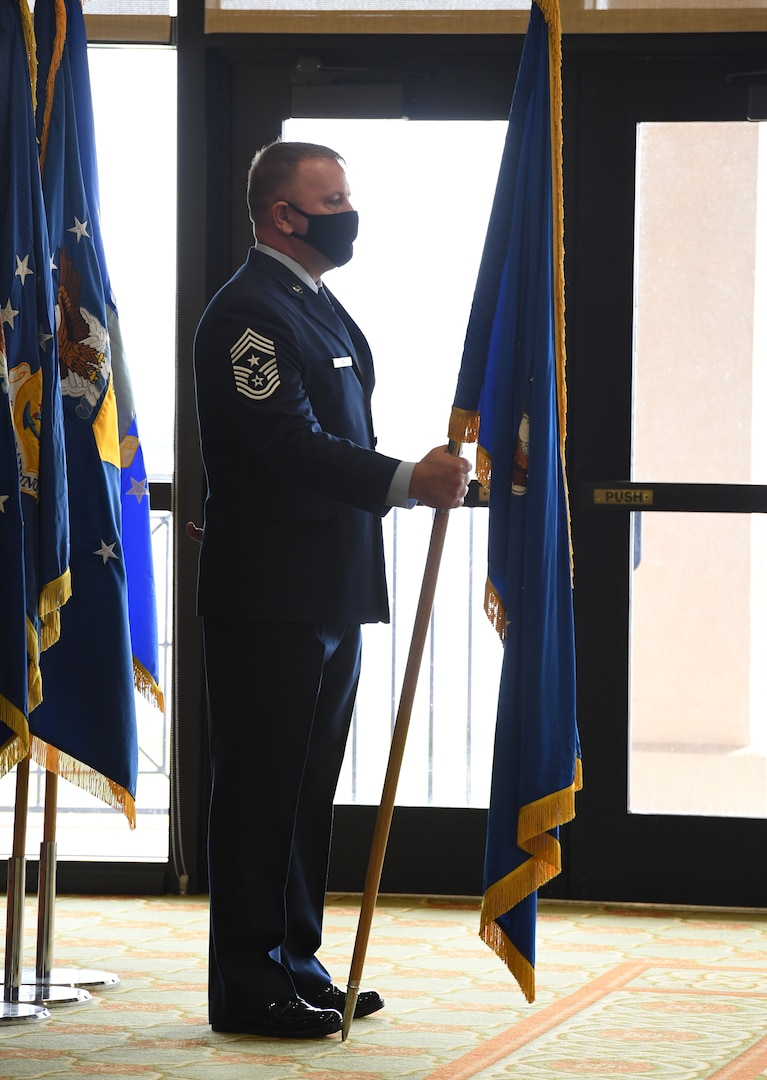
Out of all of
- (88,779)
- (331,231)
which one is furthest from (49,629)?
(331,231)

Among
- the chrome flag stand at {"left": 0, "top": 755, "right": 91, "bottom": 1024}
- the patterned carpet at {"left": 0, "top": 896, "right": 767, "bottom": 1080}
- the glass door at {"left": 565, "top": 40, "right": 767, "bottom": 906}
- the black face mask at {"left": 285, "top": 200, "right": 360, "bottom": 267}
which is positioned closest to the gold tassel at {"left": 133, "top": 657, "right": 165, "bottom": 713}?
the chrome flag stand at {"left": 0, "top": 755, "right": 91, "bottom": 1024}

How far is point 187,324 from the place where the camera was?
148 inches

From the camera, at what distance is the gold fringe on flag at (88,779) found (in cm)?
275

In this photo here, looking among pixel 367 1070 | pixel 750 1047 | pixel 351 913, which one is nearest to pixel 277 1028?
pixel 367 1070

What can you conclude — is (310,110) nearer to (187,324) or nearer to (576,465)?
(187,324)

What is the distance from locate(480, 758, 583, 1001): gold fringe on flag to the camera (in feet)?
7.78

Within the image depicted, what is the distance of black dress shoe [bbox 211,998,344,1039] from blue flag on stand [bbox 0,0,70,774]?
2.12 feet

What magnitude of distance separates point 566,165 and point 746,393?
79 cm

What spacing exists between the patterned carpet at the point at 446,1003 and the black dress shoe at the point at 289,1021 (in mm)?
19

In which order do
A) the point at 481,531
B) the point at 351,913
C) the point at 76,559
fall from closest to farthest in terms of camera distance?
1. the point at 76,559
2. the point at 351,913
3. the point at 481,531

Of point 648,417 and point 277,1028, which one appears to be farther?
point 648,417

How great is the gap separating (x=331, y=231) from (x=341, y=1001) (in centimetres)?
144

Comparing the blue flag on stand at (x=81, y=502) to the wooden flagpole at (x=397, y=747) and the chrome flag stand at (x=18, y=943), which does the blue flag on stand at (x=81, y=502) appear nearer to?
the chrome flag stand at (x=18, y=943)

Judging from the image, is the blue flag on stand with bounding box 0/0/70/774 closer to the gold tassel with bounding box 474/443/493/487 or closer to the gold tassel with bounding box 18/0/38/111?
the gold tassel with bounding box 18/0/38/111
